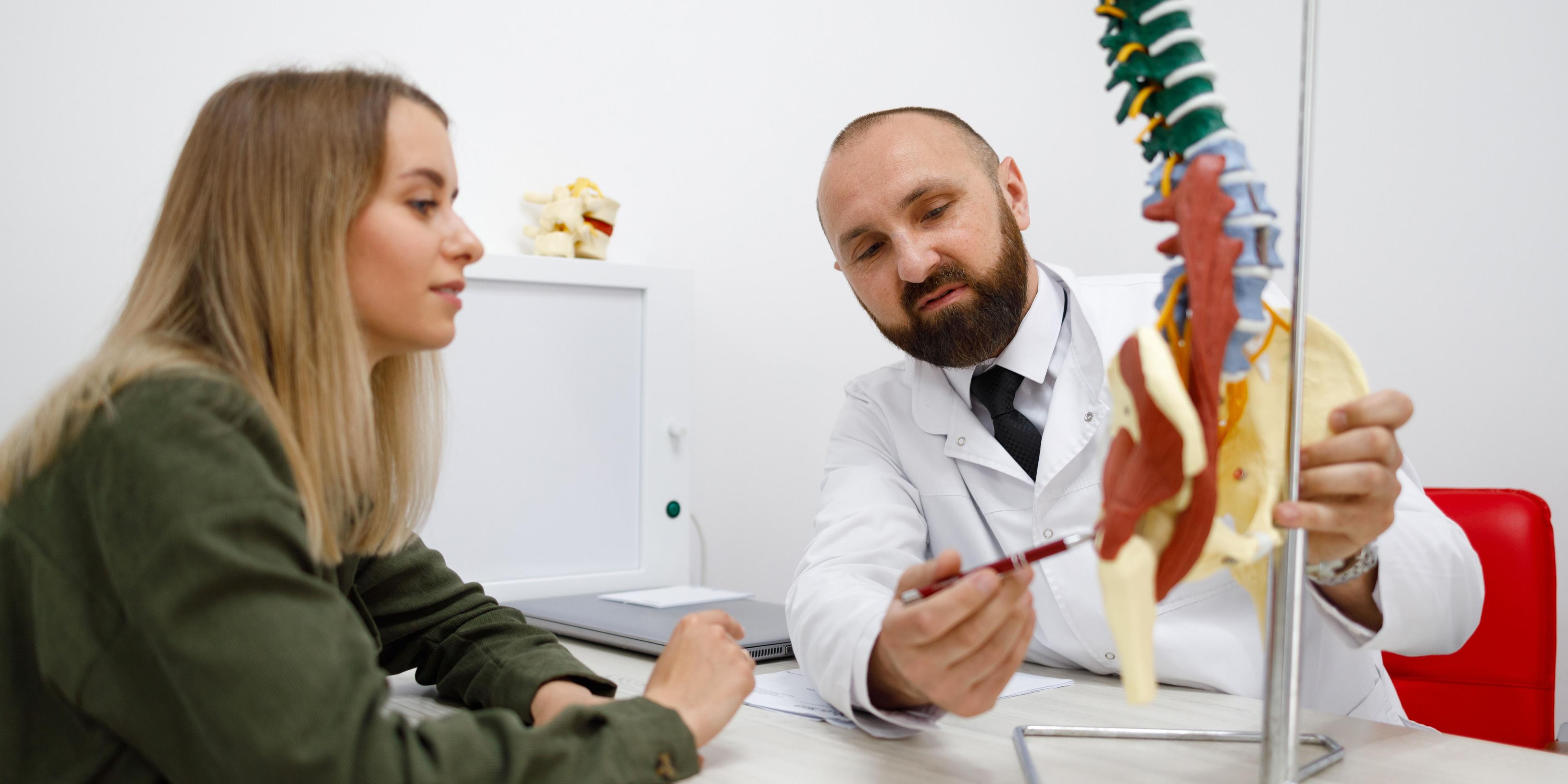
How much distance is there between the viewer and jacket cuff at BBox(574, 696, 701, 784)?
2.70 ft

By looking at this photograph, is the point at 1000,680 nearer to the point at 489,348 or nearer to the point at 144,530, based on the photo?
the point at 144,530

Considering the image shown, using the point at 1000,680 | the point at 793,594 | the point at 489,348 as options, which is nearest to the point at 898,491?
the point at 793,594

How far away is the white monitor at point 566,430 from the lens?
1.90 m

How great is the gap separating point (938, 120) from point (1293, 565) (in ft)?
3.25

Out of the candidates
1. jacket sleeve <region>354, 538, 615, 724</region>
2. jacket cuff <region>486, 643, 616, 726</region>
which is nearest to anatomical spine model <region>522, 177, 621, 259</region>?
jacket sleeve <region>354, 538, 615, 724</region>

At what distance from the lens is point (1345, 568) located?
100 centimetres

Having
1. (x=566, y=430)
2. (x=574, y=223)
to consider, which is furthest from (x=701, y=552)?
(x=574, y=223)

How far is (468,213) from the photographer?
2049 millimetres

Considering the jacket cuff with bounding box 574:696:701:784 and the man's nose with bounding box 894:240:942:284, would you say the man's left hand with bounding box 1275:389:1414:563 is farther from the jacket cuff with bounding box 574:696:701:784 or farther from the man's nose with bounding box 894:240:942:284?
the man's nose with bounding box 894:240:942:284

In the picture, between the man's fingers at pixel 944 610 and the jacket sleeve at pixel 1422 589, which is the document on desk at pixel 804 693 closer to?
the man's fingers at pixel 944 610

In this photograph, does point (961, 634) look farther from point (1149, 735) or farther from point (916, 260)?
point (916, 260)

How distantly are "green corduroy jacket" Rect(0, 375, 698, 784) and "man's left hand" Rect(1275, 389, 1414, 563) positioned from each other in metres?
0.55

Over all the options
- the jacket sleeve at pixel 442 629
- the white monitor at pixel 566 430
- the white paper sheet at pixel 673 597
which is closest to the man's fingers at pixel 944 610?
the jacket sleeve at pixel 442 629

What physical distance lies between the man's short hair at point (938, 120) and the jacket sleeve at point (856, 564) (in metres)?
0.37
